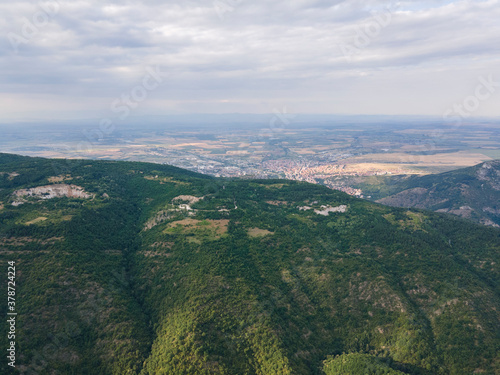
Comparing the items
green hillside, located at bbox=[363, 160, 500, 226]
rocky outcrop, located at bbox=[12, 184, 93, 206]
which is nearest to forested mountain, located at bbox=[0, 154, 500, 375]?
rocky outcrop, located at bbox=[12, 184, 93, 206]

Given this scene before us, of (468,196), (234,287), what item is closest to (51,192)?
(234,287)

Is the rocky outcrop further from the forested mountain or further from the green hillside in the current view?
the green hillside

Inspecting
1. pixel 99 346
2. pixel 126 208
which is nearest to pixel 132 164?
pixel 126 208

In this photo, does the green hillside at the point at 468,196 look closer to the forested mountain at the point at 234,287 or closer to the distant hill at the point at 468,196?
the distant hill at the point at 468,196

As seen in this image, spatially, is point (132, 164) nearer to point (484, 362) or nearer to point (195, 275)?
point (195, 275)

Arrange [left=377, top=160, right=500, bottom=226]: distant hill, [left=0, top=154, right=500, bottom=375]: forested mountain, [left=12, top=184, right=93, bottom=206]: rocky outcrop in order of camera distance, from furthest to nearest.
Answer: [left=377, top=160, right=500, bottom=226]: distant hill, [left=12, top=184, right=93, bottom=206]: rocky outcrop, [left=0, top=154, right=500, bottom=375]: forested mountain
